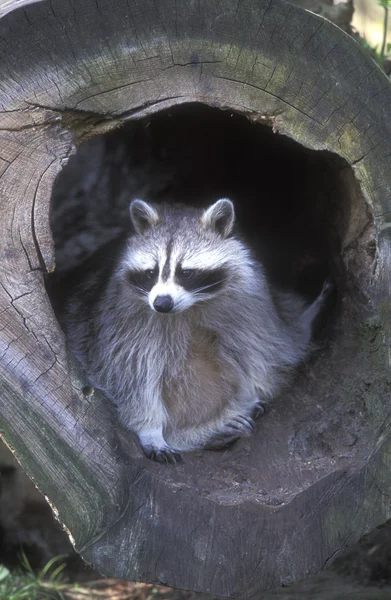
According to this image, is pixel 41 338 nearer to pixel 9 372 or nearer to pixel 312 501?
pixel 9 372

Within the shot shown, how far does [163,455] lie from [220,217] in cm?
79

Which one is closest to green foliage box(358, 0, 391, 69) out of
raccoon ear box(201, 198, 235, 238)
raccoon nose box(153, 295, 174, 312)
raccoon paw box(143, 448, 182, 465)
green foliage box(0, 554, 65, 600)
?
raccoon ear box(201, 198, 235, 238)

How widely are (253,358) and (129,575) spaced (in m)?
0.93

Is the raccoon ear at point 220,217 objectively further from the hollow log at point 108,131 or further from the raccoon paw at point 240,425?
the raccoon paw at point 240,425

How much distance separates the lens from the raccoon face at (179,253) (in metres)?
2.17

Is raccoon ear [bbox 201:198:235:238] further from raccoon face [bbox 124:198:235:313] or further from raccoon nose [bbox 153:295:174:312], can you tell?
raccoon nose [bbox 153:295:174:312]

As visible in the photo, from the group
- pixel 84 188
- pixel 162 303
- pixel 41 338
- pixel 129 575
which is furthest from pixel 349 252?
pixel 84 188

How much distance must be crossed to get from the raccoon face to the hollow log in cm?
43

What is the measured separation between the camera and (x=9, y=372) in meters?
1.77

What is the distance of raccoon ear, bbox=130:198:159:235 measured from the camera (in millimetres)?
2320

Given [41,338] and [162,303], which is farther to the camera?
[162,303]

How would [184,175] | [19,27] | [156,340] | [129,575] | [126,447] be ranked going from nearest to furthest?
1. [19,27]
2. [129,575]
3. [126,447]
4. [156,340]
5. [184,175]

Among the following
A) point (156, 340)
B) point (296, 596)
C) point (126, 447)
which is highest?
point (156, 340)

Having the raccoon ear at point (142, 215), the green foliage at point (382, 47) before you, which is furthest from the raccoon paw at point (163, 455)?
the green foliage at point (382, 47)
